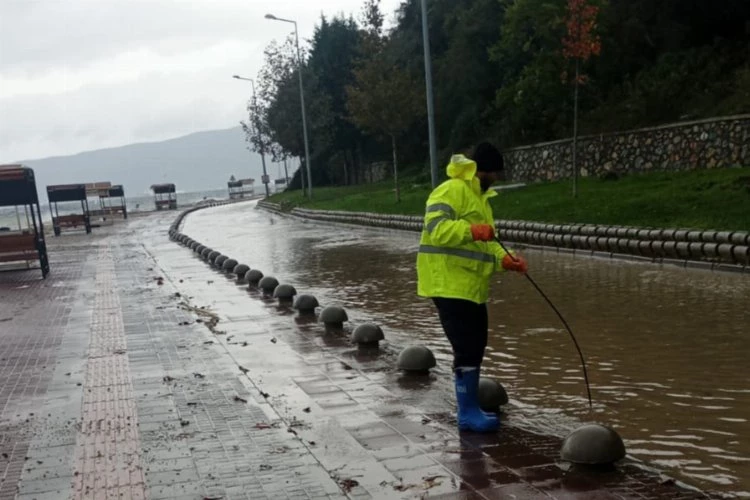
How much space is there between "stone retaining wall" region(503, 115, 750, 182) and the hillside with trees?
878mm

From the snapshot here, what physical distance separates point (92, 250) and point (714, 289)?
2076 cm

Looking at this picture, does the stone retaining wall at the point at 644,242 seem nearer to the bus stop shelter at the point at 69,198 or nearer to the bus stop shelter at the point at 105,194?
the bus stop shelter at the point at 69,198

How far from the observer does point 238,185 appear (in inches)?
3629

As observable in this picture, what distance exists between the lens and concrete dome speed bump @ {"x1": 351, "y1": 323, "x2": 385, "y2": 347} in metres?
8.38

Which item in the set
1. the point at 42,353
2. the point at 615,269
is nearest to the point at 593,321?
the point at 615,269

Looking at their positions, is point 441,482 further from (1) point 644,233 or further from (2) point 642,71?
(2) point 642,71

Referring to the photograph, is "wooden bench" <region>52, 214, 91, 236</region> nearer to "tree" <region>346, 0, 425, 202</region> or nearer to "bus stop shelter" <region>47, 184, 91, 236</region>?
"bus stop shelter" <region>47, 184, 91, 236</region>

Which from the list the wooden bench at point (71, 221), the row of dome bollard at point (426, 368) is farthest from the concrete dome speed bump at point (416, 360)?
the wooden bench at point (71, 221)

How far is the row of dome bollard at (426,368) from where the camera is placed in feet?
15.1

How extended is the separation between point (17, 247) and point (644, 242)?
44.2ft

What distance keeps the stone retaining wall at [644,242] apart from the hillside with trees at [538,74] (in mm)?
5876

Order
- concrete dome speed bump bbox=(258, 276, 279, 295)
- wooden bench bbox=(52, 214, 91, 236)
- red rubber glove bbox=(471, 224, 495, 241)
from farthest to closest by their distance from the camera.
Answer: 1. wooden bench bbox=(52, 214, 91, 236)
2. concrete dome speed bump bbox=(258, 276, 279, 295)
3. red rubber glove bbox=(471, 224, 495, 241)

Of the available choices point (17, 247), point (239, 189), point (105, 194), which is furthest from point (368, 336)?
point (239, 189)

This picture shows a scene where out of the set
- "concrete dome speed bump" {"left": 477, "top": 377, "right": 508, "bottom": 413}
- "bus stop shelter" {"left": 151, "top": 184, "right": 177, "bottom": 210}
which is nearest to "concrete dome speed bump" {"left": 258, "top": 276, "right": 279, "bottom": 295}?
"concrete dome speed bump" {"left": 477, "top": 377, "right": 508, "bottom": 413}
